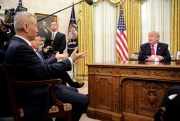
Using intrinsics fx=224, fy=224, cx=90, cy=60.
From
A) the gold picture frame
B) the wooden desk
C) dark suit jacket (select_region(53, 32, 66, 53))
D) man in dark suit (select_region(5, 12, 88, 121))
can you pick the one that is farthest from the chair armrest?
the gold picture frame

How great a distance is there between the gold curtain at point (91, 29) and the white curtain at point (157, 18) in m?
0.23

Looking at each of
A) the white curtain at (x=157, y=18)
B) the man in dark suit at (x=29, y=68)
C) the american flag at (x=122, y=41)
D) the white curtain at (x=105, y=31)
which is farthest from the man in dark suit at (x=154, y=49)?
the man in dark suit at (x=29, y=68)

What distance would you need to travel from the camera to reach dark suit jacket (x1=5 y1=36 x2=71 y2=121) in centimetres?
207

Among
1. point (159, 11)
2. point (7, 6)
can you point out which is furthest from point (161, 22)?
point (7, 6)

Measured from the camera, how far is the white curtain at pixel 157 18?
679 centimetres

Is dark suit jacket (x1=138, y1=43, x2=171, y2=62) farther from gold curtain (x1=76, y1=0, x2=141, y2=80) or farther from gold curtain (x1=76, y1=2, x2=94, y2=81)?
gold curtain (x1=76, y1=2, x2=94, y2=81)

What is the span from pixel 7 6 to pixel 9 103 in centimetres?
561

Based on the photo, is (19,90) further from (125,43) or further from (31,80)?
(125,43)

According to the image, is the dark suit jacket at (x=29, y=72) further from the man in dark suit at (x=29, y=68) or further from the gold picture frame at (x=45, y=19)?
the gold picture frame at (x=45, y=19)

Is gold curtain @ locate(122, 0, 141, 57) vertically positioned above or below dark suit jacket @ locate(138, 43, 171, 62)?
above

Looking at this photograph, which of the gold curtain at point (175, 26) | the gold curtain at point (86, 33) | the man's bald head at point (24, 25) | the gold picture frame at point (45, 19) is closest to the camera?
the man's bald head at point (24, 25)

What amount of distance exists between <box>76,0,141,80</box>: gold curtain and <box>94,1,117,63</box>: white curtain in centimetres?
19

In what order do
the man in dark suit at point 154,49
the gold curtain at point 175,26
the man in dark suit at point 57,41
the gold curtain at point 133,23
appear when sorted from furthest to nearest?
1. the gold curtain at point 133,23
2. the man in dark suit at point 57,41
3. the gold curtain at point 175,26
4. the man in dark suit at point 154,49

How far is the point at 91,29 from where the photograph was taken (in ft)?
26.5
